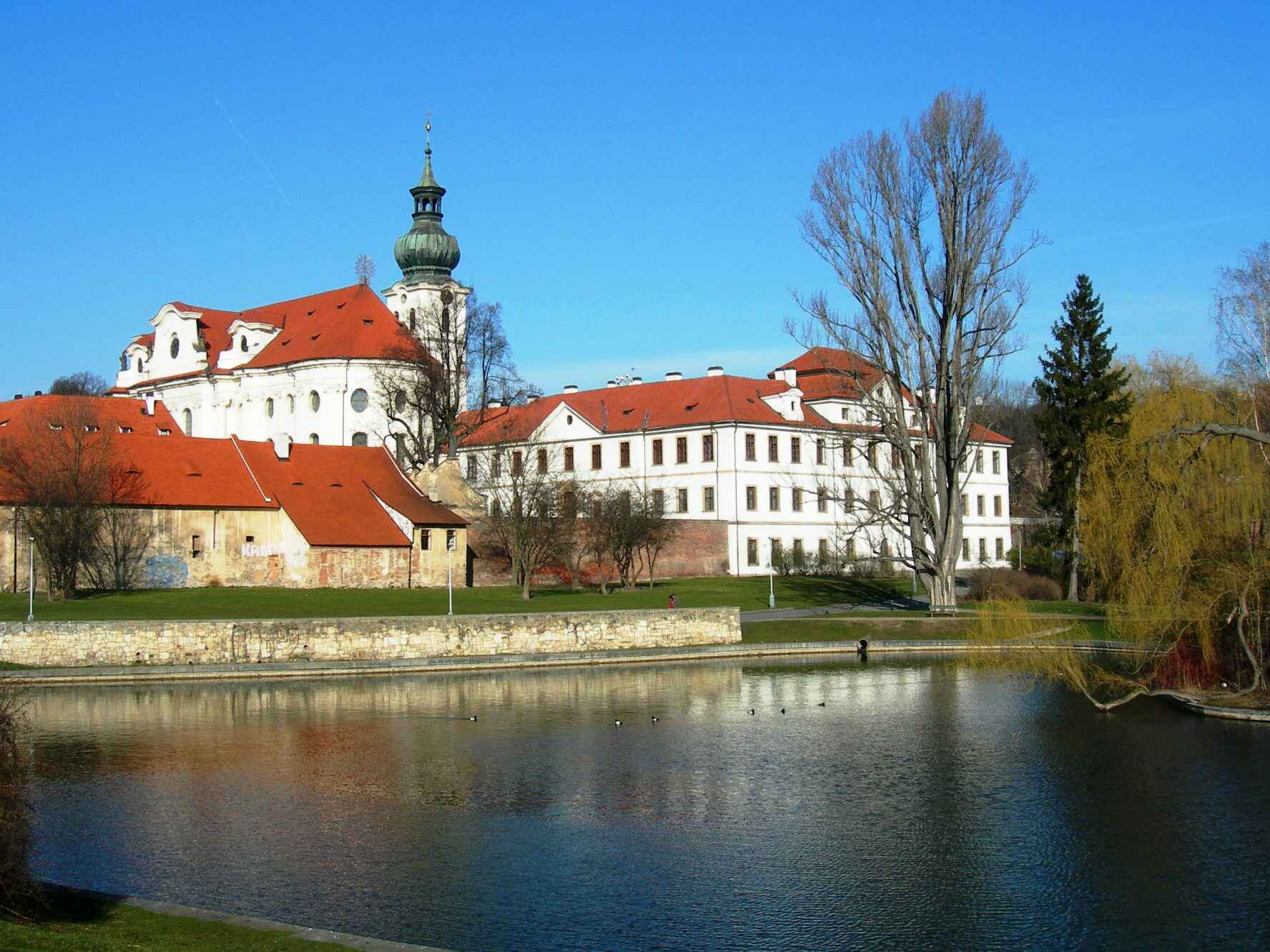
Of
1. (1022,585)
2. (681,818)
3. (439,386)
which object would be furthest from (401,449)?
(681,818)

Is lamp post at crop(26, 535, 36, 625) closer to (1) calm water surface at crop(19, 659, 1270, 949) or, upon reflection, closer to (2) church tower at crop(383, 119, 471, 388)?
(1) calm water surface at crop(19, 659, 1270, 949)

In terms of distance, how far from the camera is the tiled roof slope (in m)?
48.1

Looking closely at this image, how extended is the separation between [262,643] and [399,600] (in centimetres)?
931

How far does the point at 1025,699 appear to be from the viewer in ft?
88.4

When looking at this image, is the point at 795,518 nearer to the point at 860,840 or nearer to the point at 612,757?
the point at 612,757

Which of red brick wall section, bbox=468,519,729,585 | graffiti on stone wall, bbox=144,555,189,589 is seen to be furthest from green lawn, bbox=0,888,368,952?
red brick wall section, bbox=468,519,729,585

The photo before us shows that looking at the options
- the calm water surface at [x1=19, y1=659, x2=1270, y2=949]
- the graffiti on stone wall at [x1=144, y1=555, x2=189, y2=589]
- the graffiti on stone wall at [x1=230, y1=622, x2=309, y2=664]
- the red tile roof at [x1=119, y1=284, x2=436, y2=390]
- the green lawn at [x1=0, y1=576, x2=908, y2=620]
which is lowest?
the calm water surface at [x1=19, y1=659, x2=1270, y2=949]

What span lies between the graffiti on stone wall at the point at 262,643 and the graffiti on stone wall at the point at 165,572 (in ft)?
42.5

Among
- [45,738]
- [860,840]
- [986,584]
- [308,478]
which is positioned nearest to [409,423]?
[308,478]

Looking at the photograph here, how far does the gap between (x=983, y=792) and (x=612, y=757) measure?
5.99 m

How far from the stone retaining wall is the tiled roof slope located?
13.4 meters

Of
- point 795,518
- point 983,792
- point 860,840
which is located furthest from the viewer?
point 795,518

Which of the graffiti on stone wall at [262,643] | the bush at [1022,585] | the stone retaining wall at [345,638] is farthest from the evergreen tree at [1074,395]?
the graffiti on stone wall at [262,643]

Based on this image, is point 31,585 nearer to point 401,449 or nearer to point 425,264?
point 401,449
